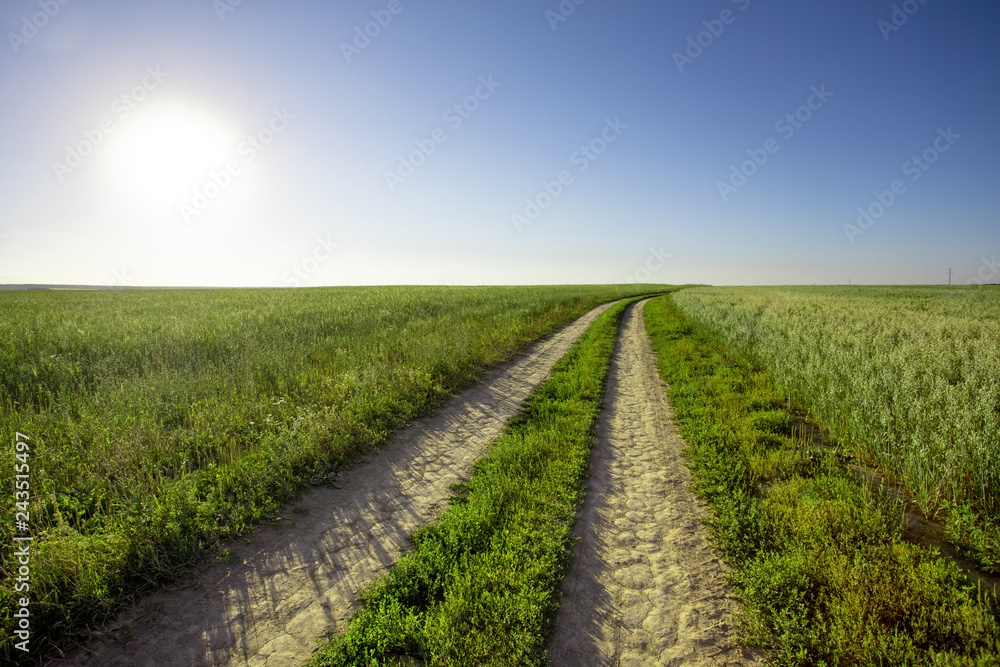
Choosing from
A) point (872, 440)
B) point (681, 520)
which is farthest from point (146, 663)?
point (872, 440)

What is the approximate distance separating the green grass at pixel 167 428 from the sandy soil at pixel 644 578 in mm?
3644

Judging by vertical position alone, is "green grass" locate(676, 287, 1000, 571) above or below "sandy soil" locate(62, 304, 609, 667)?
above

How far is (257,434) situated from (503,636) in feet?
16.2

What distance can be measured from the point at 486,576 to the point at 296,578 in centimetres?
180

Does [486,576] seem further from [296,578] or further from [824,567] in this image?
[824,567]

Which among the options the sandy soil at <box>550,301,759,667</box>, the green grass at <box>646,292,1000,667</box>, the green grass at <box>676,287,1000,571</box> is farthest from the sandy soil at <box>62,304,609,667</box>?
the green grass at <box>676,287,1000,571</box>

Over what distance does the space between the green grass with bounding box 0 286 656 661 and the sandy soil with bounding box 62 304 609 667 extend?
38cm

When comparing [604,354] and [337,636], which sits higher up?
[604,354]

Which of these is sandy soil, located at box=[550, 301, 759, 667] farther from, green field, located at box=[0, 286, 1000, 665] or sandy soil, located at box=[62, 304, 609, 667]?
sandy soil, located at box=[62, 304, 609, 667]

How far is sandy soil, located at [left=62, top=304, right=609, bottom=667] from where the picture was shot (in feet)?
9.66

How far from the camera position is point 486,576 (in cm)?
350

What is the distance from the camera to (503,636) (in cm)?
291

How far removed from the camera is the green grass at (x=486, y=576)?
9.41ft

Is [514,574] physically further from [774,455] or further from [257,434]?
[257,434]
